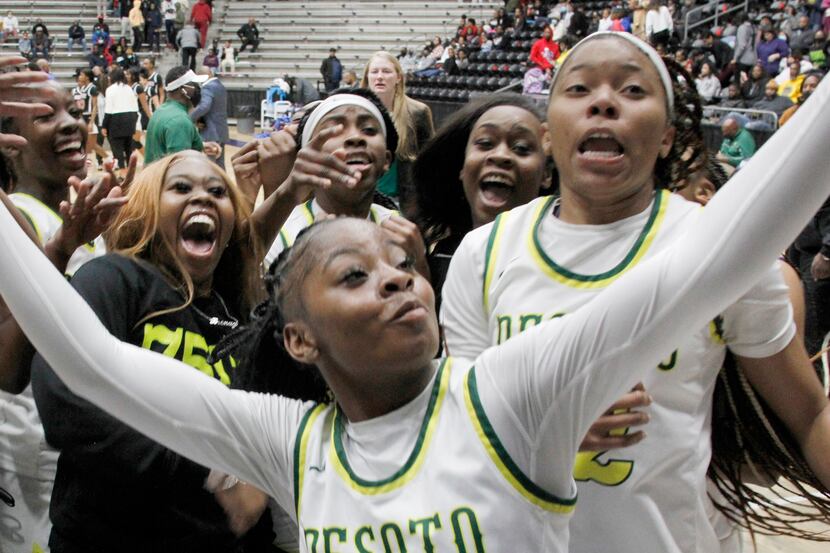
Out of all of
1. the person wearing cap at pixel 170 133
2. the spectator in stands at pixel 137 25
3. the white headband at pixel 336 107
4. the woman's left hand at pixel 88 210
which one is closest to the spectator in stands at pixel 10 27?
the spectator in stands at pixel 137 25

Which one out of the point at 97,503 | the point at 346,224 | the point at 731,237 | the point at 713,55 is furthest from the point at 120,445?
the point at 713,55

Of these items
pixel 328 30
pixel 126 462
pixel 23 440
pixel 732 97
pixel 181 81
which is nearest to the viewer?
pixel 126 462

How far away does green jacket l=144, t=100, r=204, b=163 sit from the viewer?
6875mm

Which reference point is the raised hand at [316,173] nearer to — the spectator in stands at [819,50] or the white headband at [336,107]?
the white headband at [336,107]

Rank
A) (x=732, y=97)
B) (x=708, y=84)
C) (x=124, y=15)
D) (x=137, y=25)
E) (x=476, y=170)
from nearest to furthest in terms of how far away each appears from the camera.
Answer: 1. (x=476, y=170)
2. (x=732, y=97)
3. (x=708, y=84)
4. (x=137, y=25)
5. (x=124, y=15)

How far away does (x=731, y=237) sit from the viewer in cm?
117

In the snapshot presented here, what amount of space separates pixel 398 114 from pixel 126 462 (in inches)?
122

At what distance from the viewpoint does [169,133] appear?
6.89m

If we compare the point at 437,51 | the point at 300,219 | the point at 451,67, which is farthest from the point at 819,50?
the point at 300,219

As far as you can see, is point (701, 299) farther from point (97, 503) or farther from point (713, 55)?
point (713, 55)

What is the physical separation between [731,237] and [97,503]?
1.43 m

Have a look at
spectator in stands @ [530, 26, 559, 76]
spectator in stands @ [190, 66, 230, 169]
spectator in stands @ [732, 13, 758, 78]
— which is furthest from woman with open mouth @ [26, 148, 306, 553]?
spectator in stands @ [530, 26, 559, 76]

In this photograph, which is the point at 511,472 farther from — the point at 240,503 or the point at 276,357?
the point at 240,503

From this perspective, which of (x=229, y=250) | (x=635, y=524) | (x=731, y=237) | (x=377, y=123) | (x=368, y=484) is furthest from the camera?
(x=377, y=123)
